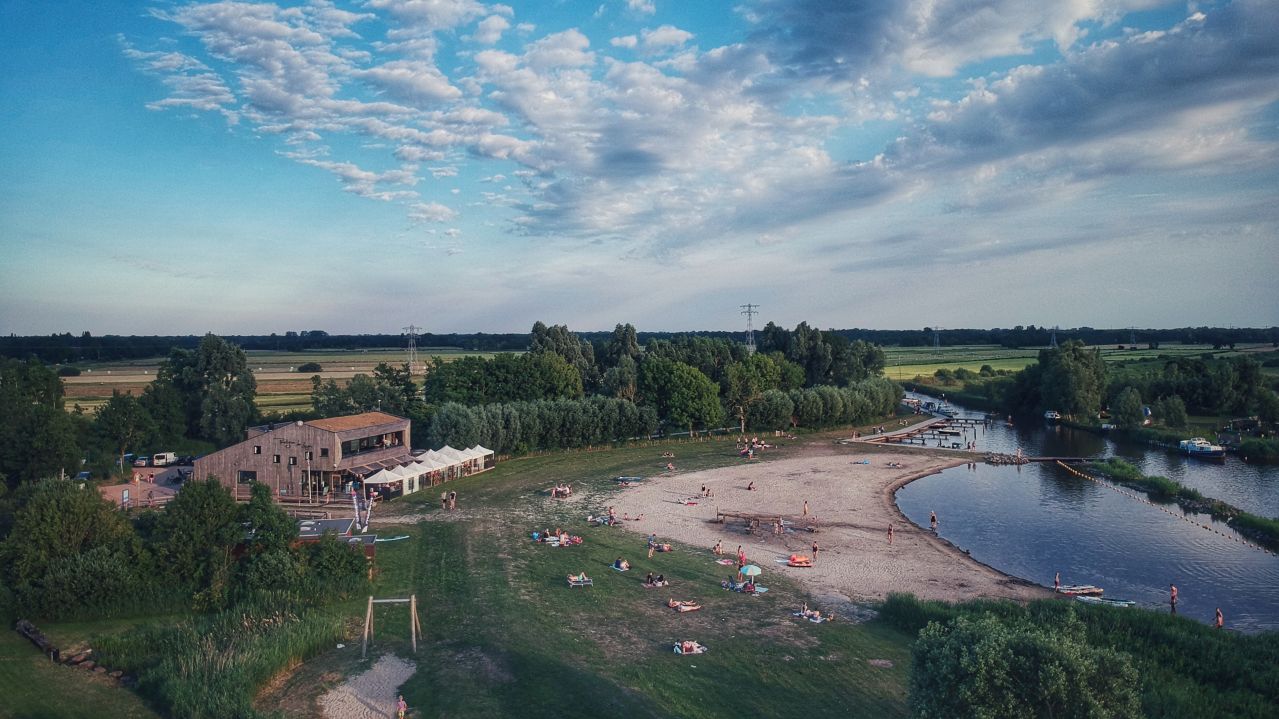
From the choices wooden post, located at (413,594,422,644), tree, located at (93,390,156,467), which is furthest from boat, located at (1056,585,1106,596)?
tree, located at (93,390,156,467)

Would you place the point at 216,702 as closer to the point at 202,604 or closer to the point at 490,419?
the point at 202,604

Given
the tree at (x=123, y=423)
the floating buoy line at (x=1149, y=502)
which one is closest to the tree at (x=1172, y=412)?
the floating buoy line at (x=1149, y=502)

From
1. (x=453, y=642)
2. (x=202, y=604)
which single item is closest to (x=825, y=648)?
(x=453, y=642)

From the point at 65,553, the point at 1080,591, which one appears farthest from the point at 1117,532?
the point at 65,553

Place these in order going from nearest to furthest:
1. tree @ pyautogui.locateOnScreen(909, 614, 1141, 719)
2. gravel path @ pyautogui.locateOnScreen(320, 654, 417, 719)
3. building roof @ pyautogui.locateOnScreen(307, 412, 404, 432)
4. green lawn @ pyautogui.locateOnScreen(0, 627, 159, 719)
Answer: tree @ pyautogui.locateOnScreen(909, 614, 1141, 719)
gravel path @ pyautogui.locateOnScreen(320, 654, 417, 719)
green lawn @ pyautogui.locateOnScreen(0, 627, 159, 719)
building roof @ pyautogui.locateOnScreen(307, 412, 404, 432)

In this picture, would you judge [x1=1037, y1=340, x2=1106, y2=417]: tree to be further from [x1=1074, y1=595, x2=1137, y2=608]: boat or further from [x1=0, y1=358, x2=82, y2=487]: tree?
[x1=0, y1=358, x2=82, y2=487]: tree

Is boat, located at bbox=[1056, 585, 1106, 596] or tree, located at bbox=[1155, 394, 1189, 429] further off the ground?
tree, located at bbox=[1155, 394, 1189, 429]

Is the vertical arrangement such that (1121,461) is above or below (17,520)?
below
